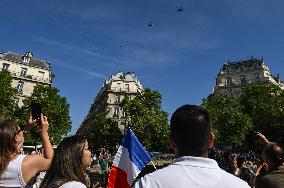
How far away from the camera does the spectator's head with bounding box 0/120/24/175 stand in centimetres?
375

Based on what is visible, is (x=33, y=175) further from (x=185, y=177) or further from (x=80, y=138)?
(x=185, y=177)

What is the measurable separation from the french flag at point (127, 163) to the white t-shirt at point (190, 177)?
150 inches

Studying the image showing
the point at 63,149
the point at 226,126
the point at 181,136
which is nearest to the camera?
the point at 181,136

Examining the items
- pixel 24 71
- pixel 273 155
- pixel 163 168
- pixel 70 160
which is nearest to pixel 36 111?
pixel 70 160

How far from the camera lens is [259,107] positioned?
60688 millimetres

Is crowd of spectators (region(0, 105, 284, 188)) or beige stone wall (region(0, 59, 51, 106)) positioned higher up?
beige stone wall (region(0, 59, 51, 106))

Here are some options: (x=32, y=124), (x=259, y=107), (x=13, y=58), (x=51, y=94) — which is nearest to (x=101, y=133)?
(x=51, y=94)

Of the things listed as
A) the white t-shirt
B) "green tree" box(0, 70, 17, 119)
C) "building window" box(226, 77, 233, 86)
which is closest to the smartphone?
the white t-shirt

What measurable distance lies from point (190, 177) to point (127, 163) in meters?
4.12

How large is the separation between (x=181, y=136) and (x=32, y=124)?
246 cm

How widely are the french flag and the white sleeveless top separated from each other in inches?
95.9

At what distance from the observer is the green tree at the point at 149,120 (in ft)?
160

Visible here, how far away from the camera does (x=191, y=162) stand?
2.30 m

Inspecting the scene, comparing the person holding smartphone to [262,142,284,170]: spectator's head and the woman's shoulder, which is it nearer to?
the woman's shoulder
